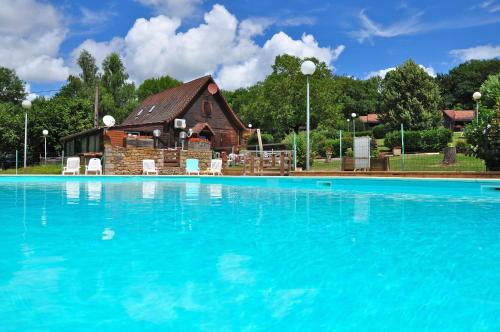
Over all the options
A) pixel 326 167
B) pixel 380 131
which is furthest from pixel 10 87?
pixel 326 167

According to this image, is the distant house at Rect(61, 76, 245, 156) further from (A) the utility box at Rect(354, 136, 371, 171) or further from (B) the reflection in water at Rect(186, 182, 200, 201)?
(B) the reflection in water at Rect(186, 182, 200, 201)

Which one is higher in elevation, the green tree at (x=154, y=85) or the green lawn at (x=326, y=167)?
the green tree at (x=154, y=85)

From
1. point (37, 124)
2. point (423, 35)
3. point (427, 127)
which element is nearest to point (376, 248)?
point (423, 35)

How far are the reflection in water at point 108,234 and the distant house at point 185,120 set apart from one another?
26.8 m

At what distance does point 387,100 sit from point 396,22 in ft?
46.5

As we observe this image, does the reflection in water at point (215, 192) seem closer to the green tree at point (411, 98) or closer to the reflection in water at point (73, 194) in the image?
the reflection in water at point (73, 194)

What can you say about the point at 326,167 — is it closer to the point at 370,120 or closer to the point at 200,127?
the point at 200,127

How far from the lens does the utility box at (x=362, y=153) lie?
17.8m

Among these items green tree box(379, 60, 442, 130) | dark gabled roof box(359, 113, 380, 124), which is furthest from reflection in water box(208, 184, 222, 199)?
dark gabled roof box(359, 113, 380, 124)

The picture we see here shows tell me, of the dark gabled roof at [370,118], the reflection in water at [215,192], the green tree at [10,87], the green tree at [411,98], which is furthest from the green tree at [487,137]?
the green tree at [10,87]

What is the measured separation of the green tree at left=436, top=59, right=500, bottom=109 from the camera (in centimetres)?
6656

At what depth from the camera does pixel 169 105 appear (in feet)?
119

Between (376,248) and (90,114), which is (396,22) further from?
(90,114)

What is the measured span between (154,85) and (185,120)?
33644mm
